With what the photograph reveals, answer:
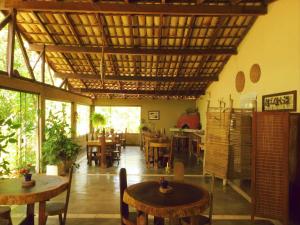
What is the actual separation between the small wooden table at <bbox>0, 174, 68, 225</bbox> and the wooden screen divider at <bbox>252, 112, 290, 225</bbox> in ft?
9.78

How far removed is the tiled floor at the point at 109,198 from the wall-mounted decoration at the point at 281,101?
2019mm

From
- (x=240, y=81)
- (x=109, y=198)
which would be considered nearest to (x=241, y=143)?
(x=240, y=81)

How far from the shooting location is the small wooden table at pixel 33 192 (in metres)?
3.01

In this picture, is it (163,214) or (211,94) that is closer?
(163,214)

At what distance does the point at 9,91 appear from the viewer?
5992mm

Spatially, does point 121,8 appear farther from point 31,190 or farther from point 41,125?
point 31,190

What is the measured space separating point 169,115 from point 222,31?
7509mm

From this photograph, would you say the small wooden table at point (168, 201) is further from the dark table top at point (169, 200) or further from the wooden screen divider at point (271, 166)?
the wooden screen divider at point (271, 166)

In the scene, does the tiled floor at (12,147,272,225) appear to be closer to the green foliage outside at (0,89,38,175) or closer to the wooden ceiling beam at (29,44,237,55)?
the green foliage outside at (0,89,38,175)

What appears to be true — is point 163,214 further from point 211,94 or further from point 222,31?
point 211,94

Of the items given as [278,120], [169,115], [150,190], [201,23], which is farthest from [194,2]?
[169,115]

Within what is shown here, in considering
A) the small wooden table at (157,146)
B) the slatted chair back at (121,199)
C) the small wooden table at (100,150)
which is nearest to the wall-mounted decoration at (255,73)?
the small wooden table at (157,146)

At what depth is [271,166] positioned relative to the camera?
4199mm

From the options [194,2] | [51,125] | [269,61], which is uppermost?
[194,2]
